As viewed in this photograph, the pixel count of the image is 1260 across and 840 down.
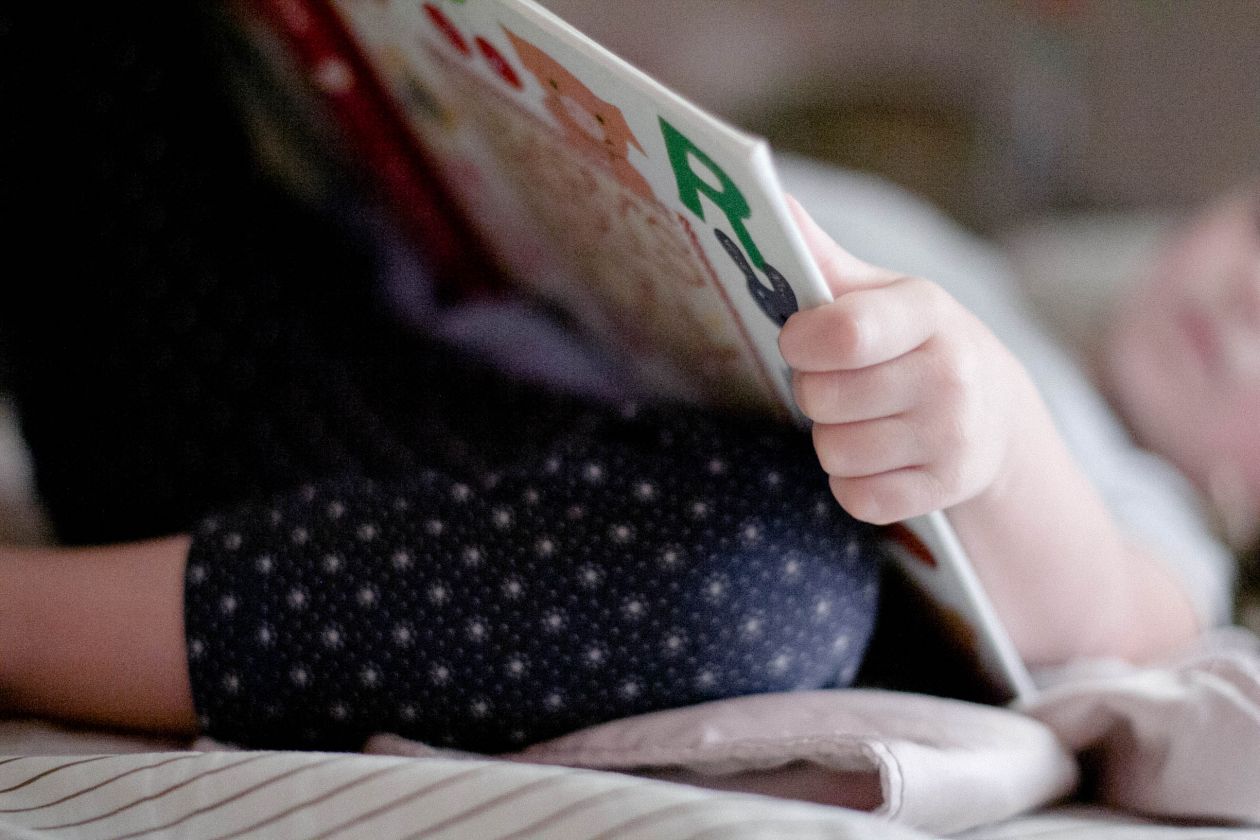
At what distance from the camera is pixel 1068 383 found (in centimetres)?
82

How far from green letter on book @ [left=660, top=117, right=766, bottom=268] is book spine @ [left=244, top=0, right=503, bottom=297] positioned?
29 cm

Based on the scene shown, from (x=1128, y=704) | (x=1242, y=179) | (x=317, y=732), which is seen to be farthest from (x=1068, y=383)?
(x=1242, y=179)

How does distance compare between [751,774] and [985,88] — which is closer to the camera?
[751,774]

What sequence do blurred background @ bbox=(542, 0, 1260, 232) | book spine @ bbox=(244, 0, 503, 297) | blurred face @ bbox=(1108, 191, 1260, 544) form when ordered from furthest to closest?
blurred background @ bbox=(542, 0, 1260, 232) → blurred face @ bbox=(1108, 191, 1260, 544) → book spine @ bbox=(244, 0, 503, 297)

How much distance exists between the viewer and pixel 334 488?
0.45 meters

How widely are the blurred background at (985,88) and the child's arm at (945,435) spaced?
1.04m

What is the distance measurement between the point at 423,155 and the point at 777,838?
0.45m

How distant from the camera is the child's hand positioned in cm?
34

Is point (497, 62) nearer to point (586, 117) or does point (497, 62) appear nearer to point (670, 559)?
point (586, 117)

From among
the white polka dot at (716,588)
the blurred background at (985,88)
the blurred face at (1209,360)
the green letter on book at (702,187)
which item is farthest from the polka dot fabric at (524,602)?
the blurred background at (985,88)

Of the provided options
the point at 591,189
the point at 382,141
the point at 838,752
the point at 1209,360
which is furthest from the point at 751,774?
the point at 1209,360

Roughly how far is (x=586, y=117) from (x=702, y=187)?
0.07m

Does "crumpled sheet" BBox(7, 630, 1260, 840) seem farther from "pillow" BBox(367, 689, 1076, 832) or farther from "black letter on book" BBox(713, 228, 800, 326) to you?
"black letter on book" BBox(713, 228, 800, 326)

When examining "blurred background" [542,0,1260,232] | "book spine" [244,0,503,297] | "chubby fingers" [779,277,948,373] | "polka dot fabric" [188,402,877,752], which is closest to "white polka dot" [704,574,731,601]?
"polka dot fabric" [188,402,877,752]
